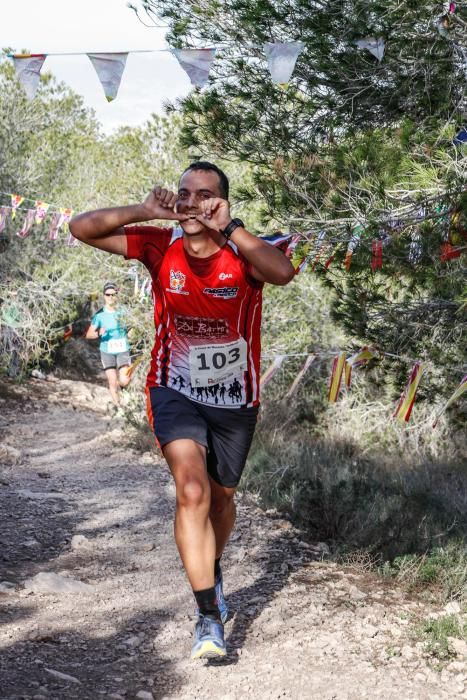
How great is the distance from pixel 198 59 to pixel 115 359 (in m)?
7.69

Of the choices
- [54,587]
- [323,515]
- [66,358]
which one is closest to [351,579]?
[323,515]

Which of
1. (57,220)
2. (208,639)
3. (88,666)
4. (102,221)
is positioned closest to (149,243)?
(102,221)

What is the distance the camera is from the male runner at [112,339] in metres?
12.5

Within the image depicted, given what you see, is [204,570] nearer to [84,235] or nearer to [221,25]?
[84,235]

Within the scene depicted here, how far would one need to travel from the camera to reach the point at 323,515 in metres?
6.32

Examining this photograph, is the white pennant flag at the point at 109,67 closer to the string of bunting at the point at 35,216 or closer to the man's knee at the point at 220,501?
the man's knee at the point at 220,501

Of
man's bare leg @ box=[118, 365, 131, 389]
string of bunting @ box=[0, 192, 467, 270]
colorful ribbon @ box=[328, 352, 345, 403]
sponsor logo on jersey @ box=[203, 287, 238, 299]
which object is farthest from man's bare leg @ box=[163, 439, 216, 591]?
man's bare leg @ box=[118, 365, 131, 389]

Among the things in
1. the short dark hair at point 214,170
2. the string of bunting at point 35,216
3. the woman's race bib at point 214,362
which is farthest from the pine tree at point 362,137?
the string of bunting at point 35,216

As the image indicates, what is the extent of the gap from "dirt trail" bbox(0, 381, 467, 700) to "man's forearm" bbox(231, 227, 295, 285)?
1750mm

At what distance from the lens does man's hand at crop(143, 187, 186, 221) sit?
3746 millimetres

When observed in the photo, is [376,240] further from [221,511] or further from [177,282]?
[221,511]

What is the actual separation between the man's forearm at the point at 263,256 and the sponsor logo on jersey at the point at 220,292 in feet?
0.58

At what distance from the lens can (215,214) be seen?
3.76 m

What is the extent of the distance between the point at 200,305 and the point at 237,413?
0.55 m
